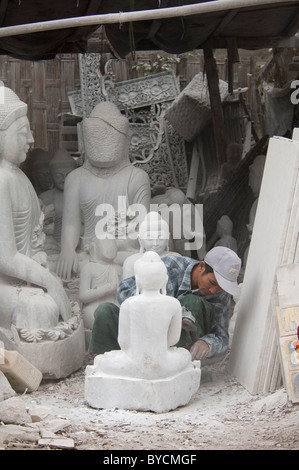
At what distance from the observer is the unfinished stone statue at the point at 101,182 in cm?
879

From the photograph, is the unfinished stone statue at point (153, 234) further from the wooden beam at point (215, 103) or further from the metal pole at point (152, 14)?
the wooden beam at point (215, 103)

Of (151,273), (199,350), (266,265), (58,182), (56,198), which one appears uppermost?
(151,273)

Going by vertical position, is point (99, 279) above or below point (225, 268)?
below

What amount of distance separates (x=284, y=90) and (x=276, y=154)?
4.07 meters

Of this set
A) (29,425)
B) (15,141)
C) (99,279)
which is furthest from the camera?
(99,279)

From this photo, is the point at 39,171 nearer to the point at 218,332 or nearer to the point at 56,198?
the point at 56,198

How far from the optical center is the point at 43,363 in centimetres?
725

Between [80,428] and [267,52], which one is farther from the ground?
[267,52]

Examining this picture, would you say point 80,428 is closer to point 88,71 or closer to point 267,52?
point 88,71

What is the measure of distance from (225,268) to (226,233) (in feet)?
11.1

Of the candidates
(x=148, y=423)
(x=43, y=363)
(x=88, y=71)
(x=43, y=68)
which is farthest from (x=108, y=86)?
(x=148, y=423)

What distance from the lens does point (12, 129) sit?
757 centimetres

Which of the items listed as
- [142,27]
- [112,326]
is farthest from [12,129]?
[142,27]

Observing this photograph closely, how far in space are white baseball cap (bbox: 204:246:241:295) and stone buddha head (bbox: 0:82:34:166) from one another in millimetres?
1730
